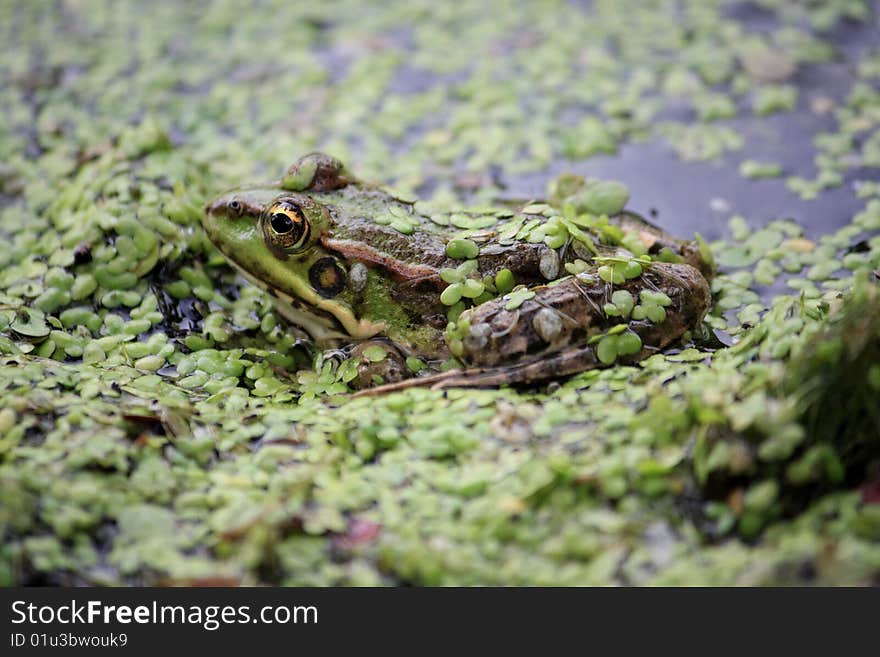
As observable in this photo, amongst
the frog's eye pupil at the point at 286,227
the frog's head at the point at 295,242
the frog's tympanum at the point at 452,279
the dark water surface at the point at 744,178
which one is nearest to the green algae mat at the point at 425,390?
the dark water surface at the point at 744,178

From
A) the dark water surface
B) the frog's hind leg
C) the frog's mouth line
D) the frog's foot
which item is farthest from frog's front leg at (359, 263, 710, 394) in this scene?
the dark water surface

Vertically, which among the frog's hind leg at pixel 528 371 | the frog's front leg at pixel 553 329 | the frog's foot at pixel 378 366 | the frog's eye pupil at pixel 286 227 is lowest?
the frog's foot at pixel 378 366

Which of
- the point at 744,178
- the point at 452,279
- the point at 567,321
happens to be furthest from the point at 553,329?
the point at 744,178

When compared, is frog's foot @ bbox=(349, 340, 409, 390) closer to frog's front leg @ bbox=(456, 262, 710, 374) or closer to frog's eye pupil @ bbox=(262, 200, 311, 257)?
frog's front leg @ bbox=(456, 262, 710, 374)

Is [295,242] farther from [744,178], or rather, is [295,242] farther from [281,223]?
[744,178]

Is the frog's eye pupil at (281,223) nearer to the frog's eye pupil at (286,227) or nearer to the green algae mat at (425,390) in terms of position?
the frog's eye pupil at (286,227)

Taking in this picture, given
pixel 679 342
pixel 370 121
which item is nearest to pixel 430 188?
pixel 370 121
